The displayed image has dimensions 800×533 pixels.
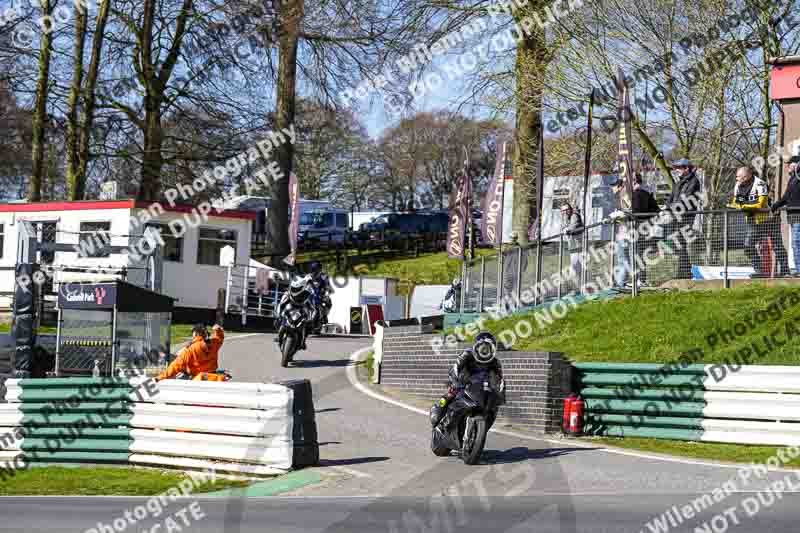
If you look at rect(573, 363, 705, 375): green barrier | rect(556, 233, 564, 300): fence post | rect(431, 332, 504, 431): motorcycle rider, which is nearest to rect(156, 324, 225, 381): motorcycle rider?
rect(431, 332, 504, 431): motorcycle rider

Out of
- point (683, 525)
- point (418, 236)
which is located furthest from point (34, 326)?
Answer: point (418, 236)

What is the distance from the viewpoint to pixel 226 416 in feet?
44.6

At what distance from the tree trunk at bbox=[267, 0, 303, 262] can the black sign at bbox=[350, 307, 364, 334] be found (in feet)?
22.8

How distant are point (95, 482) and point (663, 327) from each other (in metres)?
8.69

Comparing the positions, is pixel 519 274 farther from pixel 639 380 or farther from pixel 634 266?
pixel 639 380

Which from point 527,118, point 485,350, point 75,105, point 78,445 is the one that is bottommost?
point 78,445

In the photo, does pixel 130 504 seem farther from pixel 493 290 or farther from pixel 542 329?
pixel 493 290

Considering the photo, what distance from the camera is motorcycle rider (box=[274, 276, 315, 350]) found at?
22.3 metres

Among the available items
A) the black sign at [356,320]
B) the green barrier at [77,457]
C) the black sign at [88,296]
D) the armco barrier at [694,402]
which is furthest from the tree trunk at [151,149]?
the armco barrier at [694,402]

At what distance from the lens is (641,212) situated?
19359 millimetres

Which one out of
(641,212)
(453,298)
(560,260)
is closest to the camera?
(641,212)

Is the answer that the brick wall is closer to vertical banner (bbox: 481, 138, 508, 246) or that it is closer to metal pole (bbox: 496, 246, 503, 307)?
metal pole (bbox: 496, 246, 503, 307)

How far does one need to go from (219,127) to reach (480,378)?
25.5m

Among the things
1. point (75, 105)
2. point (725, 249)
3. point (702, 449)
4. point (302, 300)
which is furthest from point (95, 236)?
point (702, 449)
